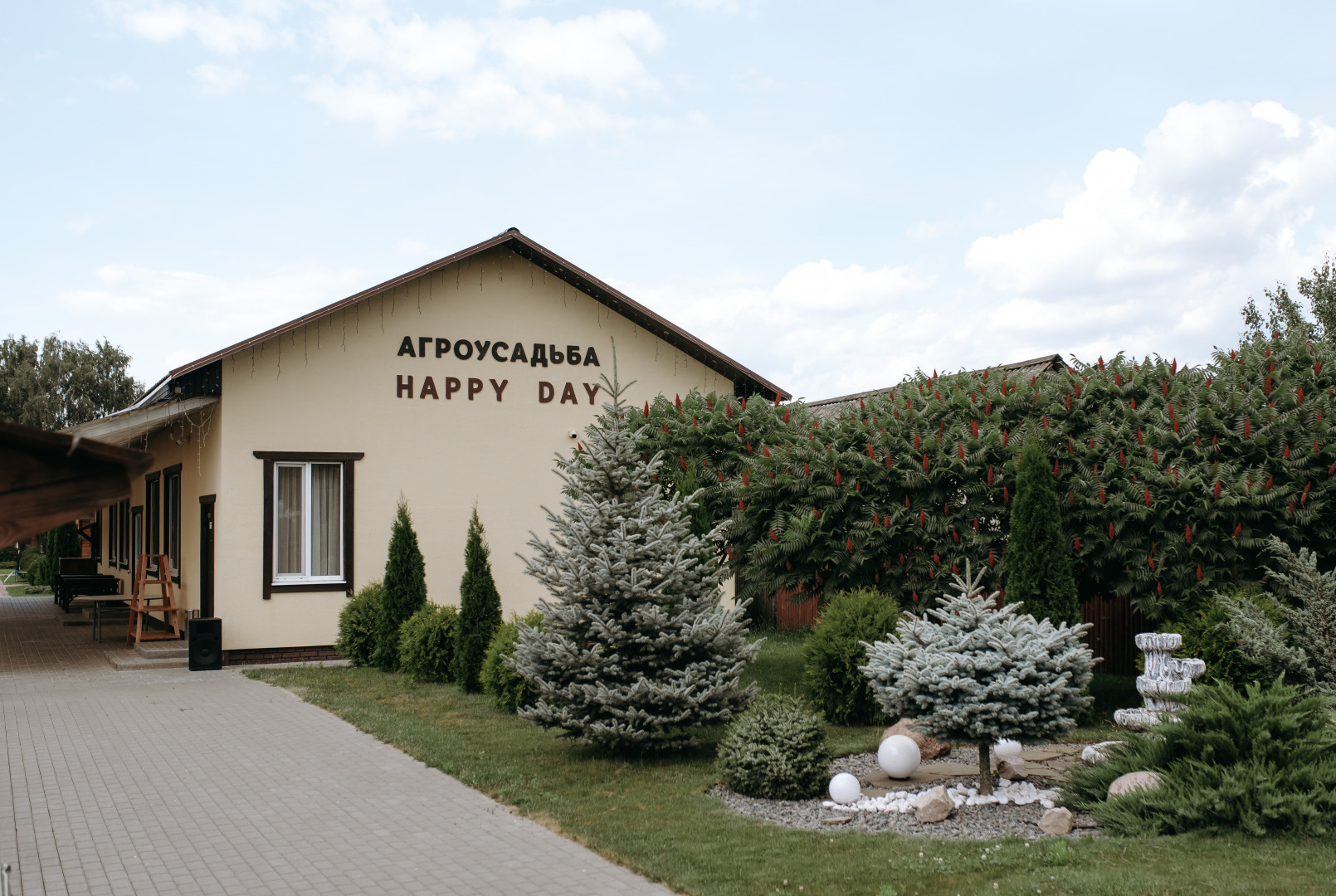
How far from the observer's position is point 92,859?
253 inches

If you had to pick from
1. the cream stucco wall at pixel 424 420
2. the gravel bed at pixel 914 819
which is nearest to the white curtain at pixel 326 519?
the cream stucco wall at pixel 424 420

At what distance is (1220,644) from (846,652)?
311 centimetres

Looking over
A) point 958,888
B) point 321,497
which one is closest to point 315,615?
point 321,497

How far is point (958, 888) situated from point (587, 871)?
201 cm

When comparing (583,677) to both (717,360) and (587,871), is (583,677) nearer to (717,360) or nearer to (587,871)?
(587,871)

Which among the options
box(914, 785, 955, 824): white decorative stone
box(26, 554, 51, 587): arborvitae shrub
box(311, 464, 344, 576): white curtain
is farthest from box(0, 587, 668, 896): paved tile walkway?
box(26, 554, 51, 587): arborvitae shrub

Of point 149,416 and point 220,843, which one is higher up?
point 149,416

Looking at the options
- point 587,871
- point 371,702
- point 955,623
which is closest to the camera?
point 587,871

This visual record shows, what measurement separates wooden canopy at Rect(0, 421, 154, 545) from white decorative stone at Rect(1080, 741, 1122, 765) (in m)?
6.58

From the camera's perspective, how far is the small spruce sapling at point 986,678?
675cm

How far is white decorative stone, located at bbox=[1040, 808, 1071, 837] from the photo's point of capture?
6379mm

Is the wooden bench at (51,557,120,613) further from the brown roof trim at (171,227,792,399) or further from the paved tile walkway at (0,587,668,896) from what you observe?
the paved tile walkway at (0,587,668,896)

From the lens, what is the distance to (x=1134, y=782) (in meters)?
6.50

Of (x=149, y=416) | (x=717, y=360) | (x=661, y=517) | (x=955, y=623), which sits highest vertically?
(x=717, y=360)
